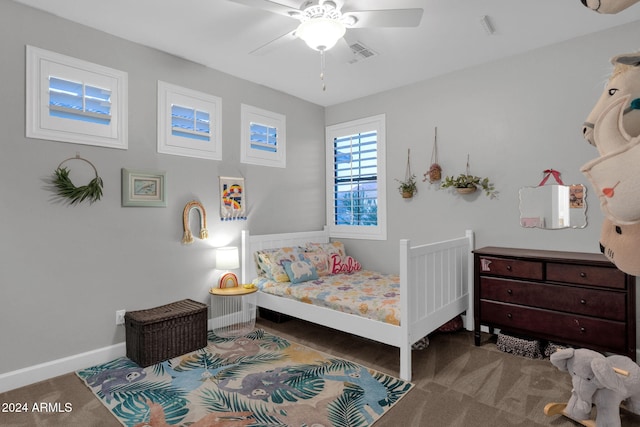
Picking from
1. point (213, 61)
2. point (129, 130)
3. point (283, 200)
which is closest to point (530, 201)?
point (283, 200)

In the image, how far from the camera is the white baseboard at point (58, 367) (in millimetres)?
2396

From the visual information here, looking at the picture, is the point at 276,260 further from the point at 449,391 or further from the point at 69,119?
the point at 69,119

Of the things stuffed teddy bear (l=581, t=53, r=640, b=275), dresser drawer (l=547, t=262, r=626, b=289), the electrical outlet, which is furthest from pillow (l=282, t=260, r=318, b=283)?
stuffed teddy bear (l=581, t=53, r=640, b=275)

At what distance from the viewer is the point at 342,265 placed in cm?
405

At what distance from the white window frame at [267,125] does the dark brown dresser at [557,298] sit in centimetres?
244

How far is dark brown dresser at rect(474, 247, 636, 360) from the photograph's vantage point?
7.90 feet

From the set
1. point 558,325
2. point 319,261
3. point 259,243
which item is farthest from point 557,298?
point 259,243

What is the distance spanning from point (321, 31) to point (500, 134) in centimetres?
212

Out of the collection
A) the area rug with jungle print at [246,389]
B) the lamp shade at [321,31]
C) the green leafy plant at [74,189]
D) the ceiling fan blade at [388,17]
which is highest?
the ceiling fan blade at [388,17]

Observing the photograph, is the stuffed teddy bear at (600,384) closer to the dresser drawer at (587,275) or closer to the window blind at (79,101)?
the dresser drawer at (587,275)

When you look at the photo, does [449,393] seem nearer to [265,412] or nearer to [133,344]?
[265,412]

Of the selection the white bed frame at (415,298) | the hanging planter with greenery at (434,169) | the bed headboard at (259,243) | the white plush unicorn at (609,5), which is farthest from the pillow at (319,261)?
the white plush unicorn at (609,5)

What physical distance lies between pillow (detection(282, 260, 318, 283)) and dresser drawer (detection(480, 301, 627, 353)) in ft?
5.39

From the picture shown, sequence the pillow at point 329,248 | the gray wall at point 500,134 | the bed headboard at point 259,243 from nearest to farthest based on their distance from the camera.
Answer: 1. the gray wall at point 500,134
2. the bed headboard at point 259,243
3. the pillow at point 329,248
